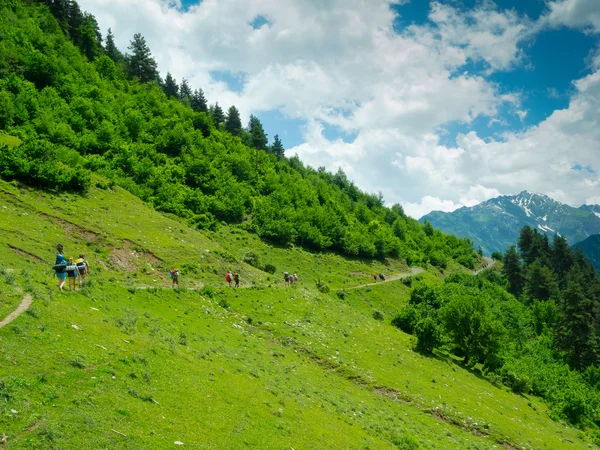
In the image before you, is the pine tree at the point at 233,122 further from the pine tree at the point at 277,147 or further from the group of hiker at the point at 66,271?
the group of hiker at the point at 66,271

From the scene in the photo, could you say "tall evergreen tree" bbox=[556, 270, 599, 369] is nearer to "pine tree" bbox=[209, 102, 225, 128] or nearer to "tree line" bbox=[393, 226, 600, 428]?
"tree line" bbox=[393, 226, 600, 428]

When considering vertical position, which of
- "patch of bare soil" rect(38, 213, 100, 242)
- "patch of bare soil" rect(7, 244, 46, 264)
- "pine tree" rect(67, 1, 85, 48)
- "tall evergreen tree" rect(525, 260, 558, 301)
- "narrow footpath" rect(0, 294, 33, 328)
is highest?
"pine tree" rect(67, 1, 85, 48)

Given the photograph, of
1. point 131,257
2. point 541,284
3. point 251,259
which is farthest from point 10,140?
point 541,284

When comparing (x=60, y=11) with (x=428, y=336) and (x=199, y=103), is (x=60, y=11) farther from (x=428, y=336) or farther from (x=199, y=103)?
(x=428, y=336)

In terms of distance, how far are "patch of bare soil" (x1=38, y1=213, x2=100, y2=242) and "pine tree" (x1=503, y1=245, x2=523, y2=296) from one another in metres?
147

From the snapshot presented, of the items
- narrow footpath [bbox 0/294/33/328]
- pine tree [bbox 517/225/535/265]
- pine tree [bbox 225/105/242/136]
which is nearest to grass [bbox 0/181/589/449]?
narrow footpath [bbox 0/294/33/328]

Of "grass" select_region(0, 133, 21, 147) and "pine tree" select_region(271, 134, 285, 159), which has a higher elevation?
"pine tree" select_region(271, 134, 285, 159)

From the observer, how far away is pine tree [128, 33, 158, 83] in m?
141

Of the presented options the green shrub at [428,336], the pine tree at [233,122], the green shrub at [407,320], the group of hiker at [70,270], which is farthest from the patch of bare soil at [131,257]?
the pine tree at [233,122]

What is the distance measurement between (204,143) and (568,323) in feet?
335

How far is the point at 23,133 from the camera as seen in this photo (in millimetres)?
60219

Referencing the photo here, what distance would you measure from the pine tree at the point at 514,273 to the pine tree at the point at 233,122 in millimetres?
115069

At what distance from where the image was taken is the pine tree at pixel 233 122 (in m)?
144

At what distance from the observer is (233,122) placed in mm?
145250
